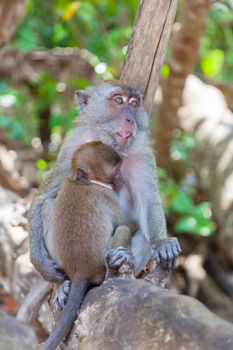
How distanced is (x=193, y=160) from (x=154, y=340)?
17.3 feet

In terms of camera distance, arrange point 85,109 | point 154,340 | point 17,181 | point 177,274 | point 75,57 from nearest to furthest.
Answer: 1. point 154,340
2. point 85,109
3. point 17,181
4. point 177,274
5. point 75,57

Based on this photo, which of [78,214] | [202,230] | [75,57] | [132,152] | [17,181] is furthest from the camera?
[75,57]

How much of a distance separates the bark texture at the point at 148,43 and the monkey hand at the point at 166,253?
0.89 meters

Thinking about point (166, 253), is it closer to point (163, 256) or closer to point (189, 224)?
point (163, 256)

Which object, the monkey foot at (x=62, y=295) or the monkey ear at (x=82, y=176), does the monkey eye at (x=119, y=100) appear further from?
the monkey foot at (x=62, y=295)

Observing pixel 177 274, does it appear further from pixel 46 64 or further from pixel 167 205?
pixel 46 64

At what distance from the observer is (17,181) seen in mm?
7203

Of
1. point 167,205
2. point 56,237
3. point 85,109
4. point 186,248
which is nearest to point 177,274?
point 186,248

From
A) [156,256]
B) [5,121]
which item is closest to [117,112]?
[156,256]

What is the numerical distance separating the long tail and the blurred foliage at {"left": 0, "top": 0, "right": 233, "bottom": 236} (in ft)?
10.4

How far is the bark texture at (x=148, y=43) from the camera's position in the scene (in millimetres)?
4434

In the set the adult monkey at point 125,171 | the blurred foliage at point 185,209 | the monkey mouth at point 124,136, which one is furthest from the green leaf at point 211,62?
the monkey mouth at point 124,136

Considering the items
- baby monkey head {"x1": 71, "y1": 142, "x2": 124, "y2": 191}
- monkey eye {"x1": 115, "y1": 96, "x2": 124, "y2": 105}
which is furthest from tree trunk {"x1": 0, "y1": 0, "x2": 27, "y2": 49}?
baby monkey head {"x1": 71, "y1": 142, "x2": 124, "y2": 191}

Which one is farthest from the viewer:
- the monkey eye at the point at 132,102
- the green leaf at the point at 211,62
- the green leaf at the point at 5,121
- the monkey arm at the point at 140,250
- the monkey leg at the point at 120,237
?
the green leaf at the point at 211,62
